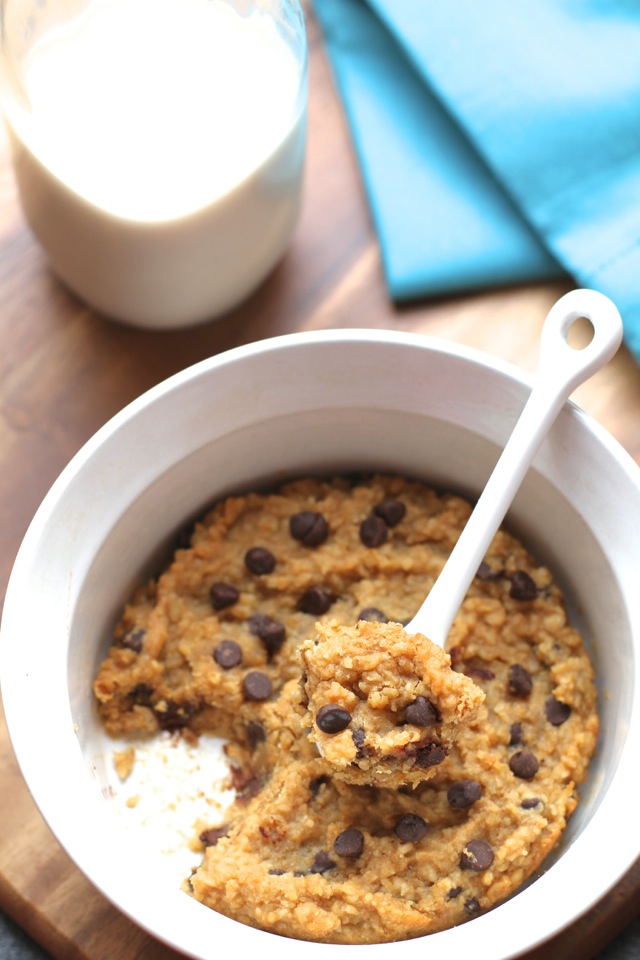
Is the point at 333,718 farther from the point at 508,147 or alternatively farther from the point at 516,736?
the point at 508,147

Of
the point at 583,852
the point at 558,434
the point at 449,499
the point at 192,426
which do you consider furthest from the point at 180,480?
the point at 583,852

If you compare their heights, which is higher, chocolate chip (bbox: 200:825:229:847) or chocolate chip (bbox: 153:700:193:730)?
chocolate chip (bbox: 153:700:193:730)

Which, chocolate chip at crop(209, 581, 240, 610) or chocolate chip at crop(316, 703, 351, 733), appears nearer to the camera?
chocolate chip at crop(316, 703, 351, 733)

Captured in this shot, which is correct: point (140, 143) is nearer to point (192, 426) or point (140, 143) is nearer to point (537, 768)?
point (192, 426)

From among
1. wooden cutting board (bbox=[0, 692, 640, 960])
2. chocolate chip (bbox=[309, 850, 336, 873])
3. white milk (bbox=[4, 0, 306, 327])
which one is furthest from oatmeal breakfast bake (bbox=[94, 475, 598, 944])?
white milk (bbox=[4, 0, 306, 327])

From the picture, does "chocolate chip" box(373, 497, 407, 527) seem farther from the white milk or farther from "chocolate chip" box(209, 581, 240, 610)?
the white milk

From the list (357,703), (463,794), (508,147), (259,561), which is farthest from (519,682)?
(508,147)

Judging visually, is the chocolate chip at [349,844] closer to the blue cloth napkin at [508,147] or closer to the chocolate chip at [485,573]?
the chocolate chip at [485,573]
